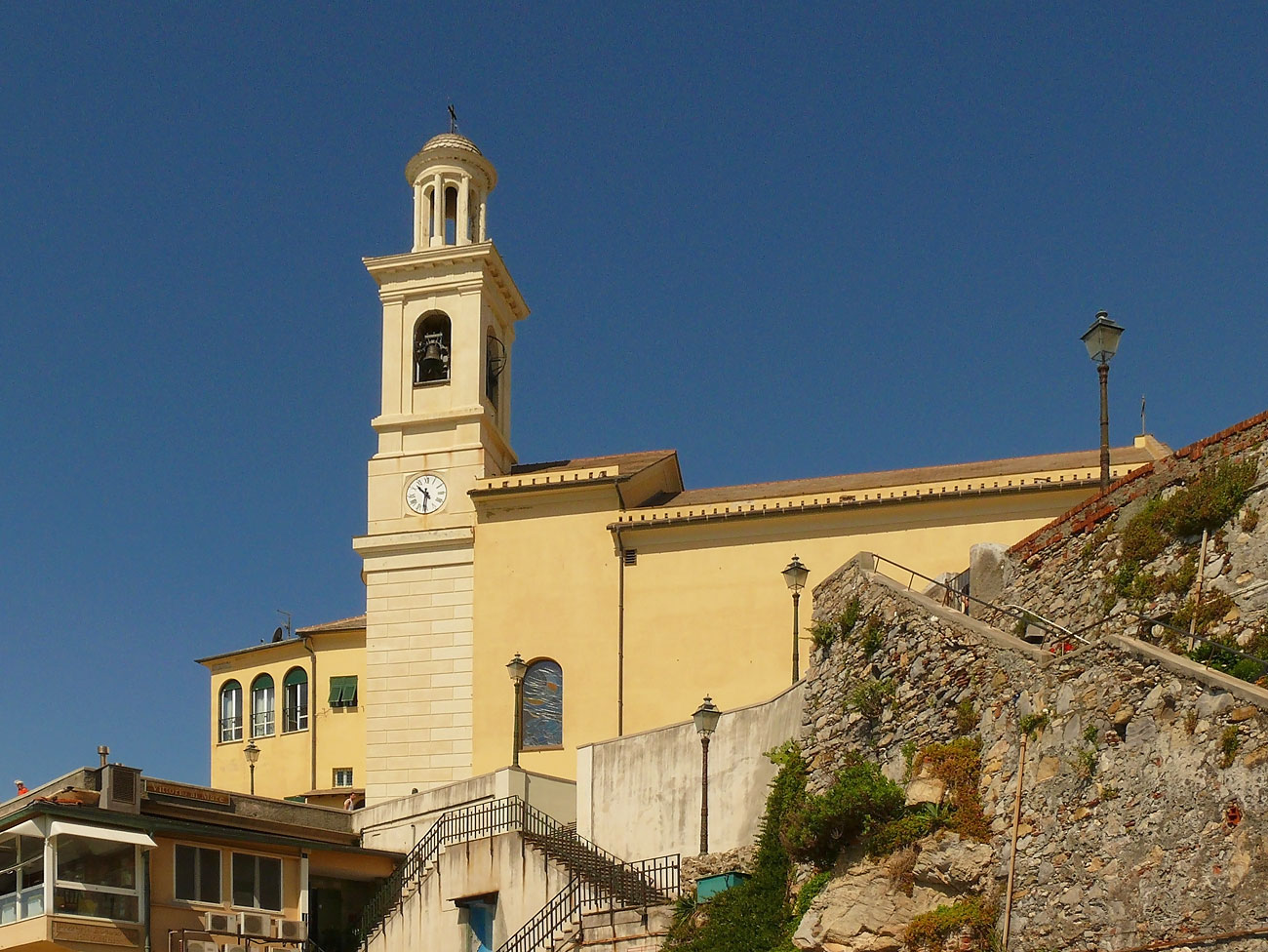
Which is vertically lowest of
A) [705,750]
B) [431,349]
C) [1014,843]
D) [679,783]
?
[1014,843]

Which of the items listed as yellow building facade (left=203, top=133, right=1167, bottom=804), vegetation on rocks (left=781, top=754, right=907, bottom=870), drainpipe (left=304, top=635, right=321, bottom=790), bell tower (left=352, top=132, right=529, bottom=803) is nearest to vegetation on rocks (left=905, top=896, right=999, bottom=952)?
vegetation on rocks (left=781, top=754, right=907, bottom=870)

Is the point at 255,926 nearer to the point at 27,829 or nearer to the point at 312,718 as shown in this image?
the point at 27,829

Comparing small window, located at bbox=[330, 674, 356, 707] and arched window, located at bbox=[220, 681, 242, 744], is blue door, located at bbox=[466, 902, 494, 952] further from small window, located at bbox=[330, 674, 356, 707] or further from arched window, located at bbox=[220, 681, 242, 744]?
arched window, located at bbox=[220, 681, 242, 744]

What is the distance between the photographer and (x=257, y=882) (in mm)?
29609

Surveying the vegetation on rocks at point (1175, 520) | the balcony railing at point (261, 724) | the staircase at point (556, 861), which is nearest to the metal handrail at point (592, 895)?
the staircase at point (556, 861)

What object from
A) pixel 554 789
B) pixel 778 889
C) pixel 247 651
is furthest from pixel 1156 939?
pixel 247 651

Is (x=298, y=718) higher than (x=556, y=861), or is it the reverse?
(x=298, y=718)

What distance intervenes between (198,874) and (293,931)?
2008 mm

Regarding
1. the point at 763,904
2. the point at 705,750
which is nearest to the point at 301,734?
the point at 705,750

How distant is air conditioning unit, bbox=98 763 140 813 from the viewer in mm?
27734

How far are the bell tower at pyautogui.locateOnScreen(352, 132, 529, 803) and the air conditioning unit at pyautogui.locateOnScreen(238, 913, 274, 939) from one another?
418 inches

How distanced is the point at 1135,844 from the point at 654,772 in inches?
527

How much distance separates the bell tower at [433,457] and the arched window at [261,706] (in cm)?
676

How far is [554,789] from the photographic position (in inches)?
1271
